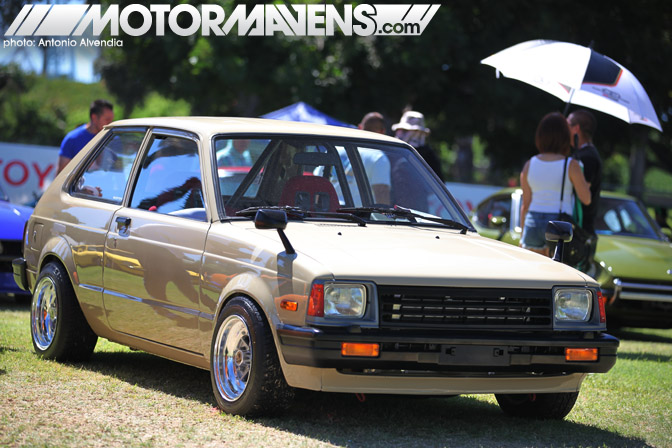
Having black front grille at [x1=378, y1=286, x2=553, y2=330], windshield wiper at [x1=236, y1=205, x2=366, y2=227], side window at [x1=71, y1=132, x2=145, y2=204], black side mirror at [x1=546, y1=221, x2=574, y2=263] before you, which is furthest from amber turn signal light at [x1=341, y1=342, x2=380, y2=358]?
side window at [x1=71, y1=132, x2=145, y2=204]

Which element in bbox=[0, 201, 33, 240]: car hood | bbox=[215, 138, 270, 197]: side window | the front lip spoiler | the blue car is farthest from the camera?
bbox=[0, 201, 33, 240]: car hood

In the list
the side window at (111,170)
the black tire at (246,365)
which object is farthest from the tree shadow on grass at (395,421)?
the side window at (111,170)

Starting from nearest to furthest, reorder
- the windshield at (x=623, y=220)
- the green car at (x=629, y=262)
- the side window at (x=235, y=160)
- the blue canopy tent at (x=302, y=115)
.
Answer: the side window at (x=235, y=160) → the green car at (x=629, y=262) → the windshield at (x=623, y=220) → the blue canopy tent at (x=302, y=115)

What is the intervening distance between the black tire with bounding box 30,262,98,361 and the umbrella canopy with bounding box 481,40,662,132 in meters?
3.93

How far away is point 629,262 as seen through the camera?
1189 cm

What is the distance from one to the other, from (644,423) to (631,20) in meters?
24.0

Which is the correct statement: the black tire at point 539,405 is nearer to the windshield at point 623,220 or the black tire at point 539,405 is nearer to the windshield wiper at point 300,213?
the windshield wiper at point 300,213

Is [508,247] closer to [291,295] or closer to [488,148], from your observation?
[291,295]

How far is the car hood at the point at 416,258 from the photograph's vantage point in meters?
5.23

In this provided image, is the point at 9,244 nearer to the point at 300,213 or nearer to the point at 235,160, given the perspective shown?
the point at 235,160

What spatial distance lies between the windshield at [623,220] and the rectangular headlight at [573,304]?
293 inches

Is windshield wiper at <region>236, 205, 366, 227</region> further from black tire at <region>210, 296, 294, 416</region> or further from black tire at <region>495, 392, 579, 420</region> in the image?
black tire at <region>495, 392, 579, 420</region>

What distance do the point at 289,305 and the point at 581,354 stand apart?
1.55 meters

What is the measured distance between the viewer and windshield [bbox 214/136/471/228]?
6.34m
